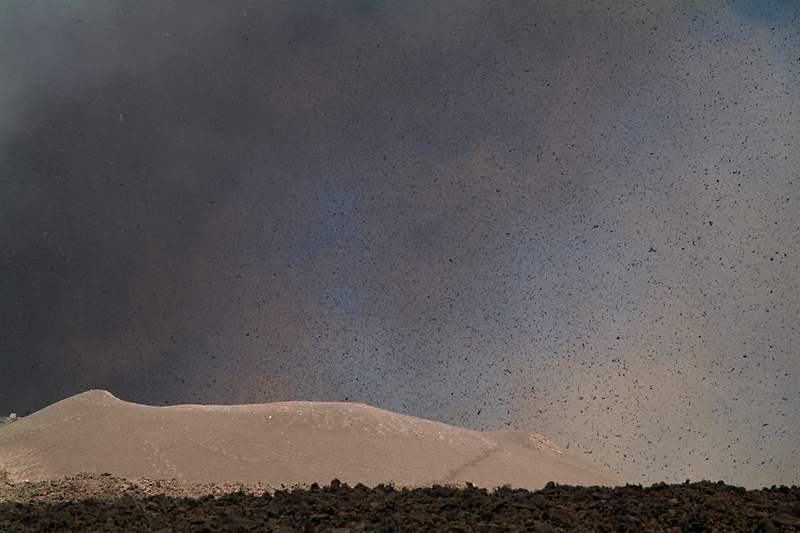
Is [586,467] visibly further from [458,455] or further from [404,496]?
[404,496]

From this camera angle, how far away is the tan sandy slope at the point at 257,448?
4.45 metres

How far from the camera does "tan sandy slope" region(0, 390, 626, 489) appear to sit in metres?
4.45

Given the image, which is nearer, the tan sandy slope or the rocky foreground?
the rocky foreground

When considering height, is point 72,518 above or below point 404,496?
A: below

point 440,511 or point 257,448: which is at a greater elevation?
point 257,448

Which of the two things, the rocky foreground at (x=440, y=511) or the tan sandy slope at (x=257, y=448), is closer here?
the rocky foreground at (x=440, y=511)

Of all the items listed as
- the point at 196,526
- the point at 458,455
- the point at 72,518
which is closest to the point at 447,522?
the point at 196,526

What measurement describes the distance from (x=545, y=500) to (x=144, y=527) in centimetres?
192

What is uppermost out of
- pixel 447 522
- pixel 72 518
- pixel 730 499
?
pixel 730 499

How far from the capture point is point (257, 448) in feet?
15.4

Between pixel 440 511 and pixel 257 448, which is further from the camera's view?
pixel 257 448

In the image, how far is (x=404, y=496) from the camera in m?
3.36

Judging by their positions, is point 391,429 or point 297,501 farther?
point 391,429

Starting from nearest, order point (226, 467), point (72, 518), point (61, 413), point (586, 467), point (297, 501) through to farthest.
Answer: point (72, 518) < point (297, 501) < point (226, 467) < point (61, 413) < point (586, 467)
